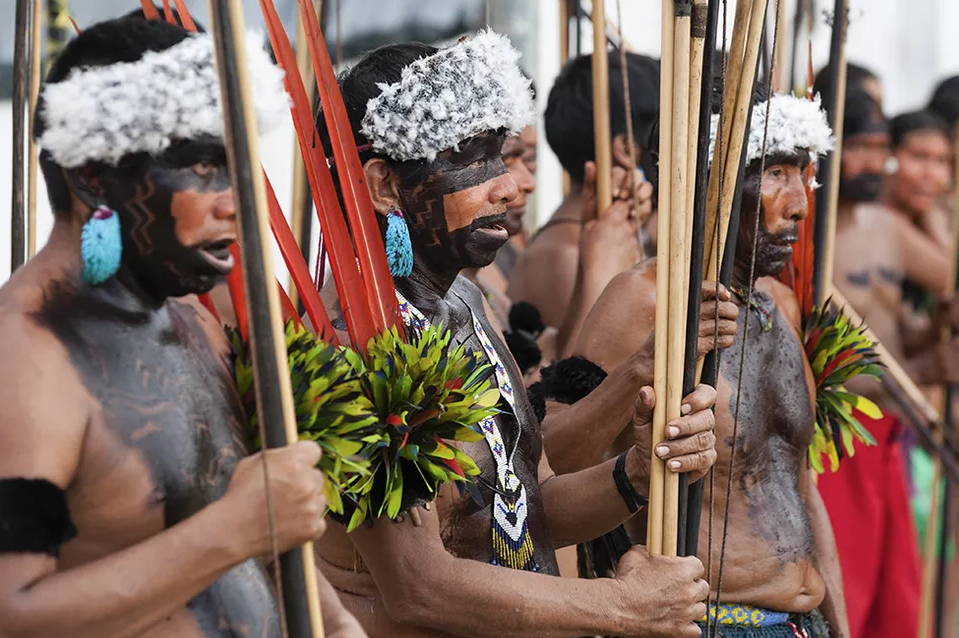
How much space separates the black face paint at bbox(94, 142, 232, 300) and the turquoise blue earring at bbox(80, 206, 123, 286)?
2 cm

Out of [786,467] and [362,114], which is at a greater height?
[362,114]

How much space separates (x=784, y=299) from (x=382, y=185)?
4.38 ft

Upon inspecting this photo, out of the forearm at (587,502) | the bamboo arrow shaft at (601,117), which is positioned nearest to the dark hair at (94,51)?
the forearm at (587,502)

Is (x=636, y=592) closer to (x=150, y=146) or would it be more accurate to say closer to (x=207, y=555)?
(x=207, y=555)

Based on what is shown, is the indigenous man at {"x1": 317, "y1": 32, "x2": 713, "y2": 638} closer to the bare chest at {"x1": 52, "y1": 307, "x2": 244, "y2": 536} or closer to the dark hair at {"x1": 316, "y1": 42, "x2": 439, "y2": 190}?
the dark hair at {"x1": 316, "y1": 42, "x2": 439, "y2": 190}

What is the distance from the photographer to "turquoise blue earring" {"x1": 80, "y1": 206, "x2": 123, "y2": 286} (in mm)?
1714

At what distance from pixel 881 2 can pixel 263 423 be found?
760 centimetres

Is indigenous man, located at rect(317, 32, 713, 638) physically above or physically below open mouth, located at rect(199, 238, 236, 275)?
below

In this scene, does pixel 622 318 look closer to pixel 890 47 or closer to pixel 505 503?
pixel 505 503

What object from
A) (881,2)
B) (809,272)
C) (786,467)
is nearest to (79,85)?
(786,467)

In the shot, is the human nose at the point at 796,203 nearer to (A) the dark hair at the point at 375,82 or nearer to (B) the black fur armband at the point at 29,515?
(A) the dark hair at the point at 375,82

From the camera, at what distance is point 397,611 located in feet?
7.77

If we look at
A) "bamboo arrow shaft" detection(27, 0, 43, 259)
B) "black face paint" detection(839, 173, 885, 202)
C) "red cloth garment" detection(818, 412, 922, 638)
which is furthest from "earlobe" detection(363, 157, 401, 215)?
"black face paint" detection(839, 173, 885, 202)

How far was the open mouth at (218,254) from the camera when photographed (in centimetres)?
178
